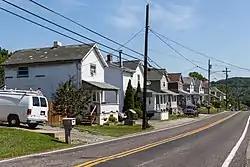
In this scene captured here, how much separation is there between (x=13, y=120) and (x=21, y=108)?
0.98 meters

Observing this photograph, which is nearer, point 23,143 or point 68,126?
point 23,143

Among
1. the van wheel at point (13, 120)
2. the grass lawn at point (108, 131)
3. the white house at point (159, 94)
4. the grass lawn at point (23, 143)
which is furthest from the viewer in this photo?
the white house at point (159, 94)

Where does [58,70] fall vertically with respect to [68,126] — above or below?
above

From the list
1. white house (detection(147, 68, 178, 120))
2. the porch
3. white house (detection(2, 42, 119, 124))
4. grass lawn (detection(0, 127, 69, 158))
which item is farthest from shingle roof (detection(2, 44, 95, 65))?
white house (detection(147, 68, 178, 120))

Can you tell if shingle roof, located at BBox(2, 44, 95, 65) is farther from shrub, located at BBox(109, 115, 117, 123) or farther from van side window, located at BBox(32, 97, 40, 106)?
van side window, located at BBox(32, 97, 40, 106)

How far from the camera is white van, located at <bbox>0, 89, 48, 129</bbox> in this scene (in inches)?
1048

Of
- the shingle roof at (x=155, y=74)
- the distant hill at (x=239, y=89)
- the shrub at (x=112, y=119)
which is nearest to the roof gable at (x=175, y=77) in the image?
the shingle roof at (x=155, y=74)

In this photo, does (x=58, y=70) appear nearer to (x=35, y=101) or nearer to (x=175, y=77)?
(x=35, y=101)

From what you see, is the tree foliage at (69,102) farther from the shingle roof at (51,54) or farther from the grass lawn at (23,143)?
the grass lawn at (23,143)

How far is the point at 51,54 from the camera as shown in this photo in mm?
46281

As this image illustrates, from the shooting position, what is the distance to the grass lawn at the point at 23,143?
17375 millimetres

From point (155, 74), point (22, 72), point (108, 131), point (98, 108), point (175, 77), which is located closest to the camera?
point (108, 131)

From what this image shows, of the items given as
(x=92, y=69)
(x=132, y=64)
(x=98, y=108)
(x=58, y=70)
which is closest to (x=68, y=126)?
(x=98, y=108)

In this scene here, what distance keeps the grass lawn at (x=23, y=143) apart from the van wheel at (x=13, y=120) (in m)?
5.05
